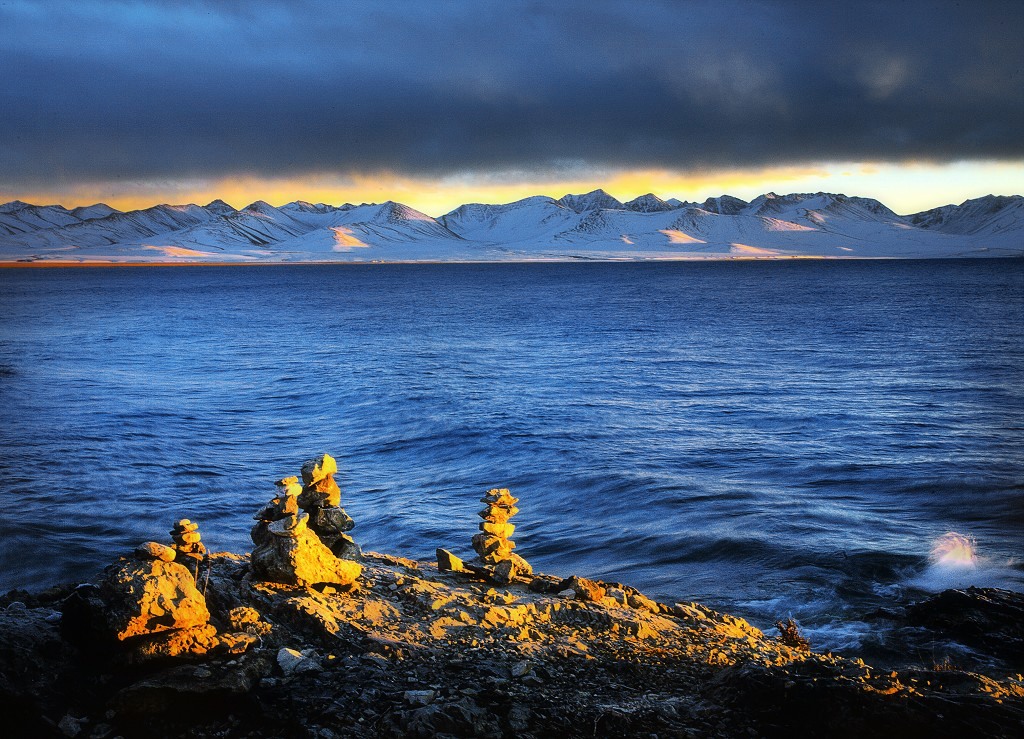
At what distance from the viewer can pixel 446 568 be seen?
37.0 feet

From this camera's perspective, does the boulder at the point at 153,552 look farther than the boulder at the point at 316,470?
No

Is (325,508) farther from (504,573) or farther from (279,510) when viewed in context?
(504,573)

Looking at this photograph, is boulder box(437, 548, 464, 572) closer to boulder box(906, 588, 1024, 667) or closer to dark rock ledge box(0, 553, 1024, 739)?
dark rock ledge box(0, 553, 1024, 739)

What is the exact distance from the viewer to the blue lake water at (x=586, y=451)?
587 inches

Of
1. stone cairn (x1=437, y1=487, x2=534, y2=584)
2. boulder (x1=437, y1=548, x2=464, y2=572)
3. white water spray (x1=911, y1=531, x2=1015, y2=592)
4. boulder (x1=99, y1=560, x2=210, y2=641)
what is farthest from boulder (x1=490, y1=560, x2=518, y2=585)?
white water spray (x1=911, y1=531, x2=1015, y2=592)

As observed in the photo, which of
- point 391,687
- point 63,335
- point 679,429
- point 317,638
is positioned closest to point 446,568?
point 317,638

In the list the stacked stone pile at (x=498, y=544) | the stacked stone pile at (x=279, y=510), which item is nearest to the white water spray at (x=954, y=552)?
the stacked stone pile at (x=498, y=544)

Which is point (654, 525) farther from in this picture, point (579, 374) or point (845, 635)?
point (579, 374)

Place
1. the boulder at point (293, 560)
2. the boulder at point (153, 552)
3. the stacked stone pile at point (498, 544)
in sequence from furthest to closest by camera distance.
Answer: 1. the stacked stone pile at point (498, 544)
2. the boulder at point (293, 560)
3. the boulder at point (153, 552)

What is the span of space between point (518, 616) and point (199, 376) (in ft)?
116

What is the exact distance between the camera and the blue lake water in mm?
14922

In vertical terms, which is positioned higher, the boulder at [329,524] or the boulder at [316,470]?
the boulder at [316,470]

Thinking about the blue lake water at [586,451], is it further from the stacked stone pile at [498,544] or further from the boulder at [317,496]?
the boulder at [317,496]

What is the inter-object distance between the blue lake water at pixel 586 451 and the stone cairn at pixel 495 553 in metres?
3.12
